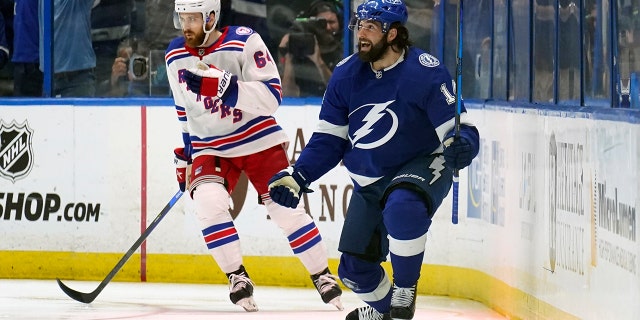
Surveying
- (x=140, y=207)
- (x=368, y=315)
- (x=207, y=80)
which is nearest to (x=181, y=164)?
(x=207, y=80)

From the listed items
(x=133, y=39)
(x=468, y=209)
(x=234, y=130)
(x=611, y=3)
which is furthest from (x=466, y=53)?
(x=611, y=3)

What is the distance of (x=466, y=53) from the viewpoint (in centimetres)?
697

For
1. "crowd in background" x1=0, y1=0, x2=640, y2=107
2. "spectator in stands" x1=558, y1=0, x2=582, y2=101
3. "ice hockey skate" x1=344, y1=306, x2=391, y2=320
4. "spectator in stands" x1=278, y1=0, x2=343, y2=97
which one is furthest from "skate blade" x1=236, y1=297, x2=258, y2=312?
"spectator in stands" x1=558, y1=0, x2=582, y2=101

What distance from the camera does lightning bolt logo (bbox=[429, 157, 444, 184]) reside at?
4.87 m

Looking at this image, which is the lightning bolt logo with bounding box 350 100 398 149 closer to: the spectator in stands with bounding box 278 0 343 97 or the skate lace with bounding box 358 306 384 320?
the skate lace with bounding box 358 306 384 320

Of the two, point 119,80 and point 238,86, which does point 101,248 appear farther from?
point 238,86

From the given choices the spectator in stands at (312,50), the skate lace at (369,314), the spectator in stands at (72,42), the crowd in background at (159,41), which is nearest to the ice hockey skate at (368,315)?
the skate lace at (369,314)

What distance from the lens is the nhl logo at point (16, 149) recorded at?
Result: 294 inches

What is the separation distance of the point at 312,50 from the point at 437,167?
8.80 ft

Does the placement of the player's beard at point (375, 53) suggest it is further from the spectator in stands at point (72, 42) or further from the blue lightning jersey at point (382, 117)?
the spectator in stands at point (72, 42)

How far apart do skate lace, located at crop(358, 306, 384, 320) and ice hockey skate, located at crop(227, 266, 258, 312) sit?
2.97 ft

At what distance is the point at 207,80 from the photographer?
5828 millimetres

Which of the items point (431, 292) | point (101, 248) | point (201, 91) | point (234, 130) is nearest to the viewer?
point (201, 91)

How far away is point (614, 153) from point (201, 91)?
2177mm
